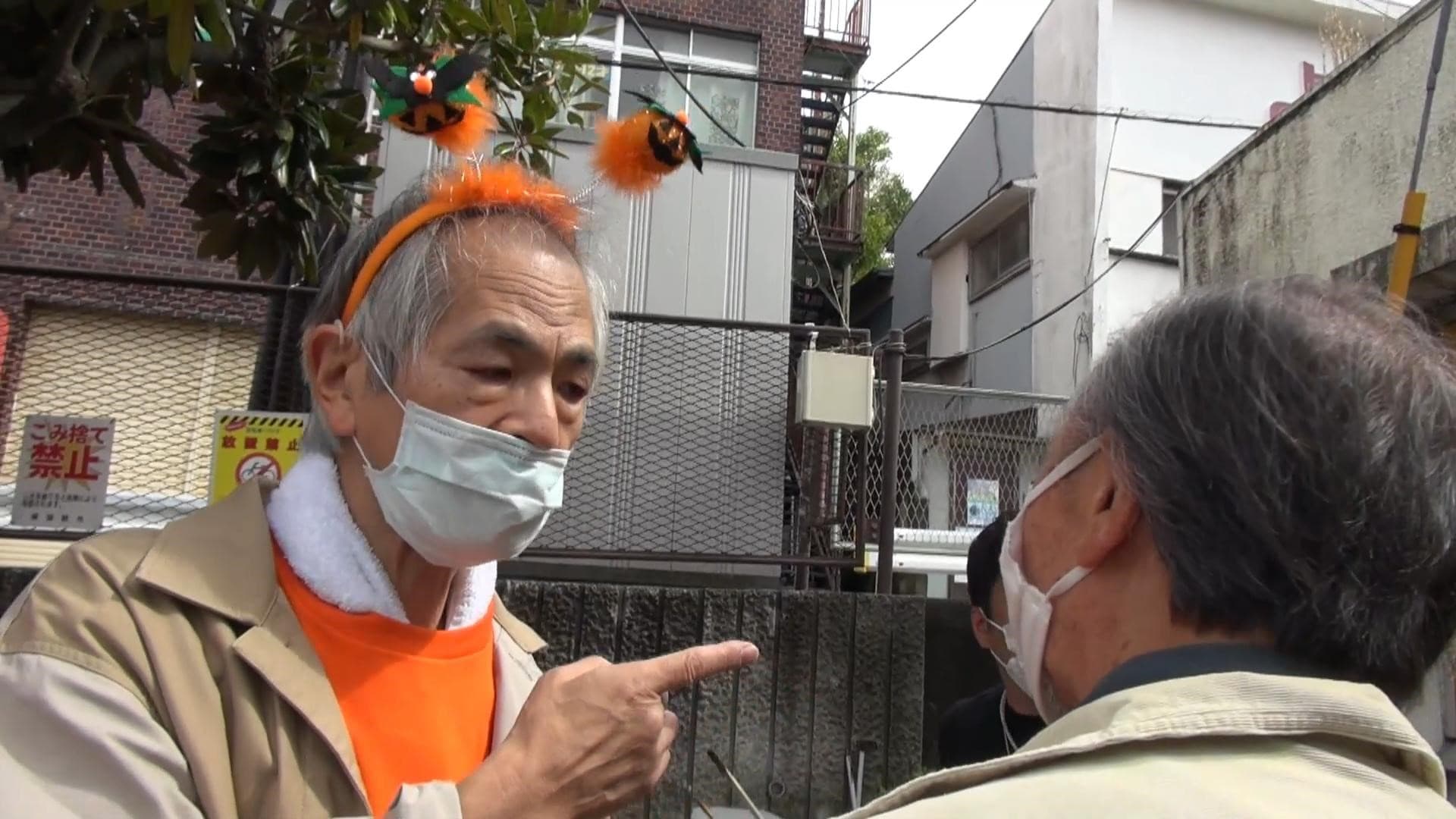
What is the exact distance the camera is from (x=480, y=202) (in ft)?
5.36

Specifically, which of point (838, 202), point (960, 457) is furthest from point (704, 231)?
point (838, 202)

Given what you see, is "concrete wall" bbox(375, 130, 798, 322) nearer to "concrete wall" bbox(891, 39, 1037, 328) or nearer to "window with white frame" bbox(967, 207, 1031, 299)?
"window with white frame" bbox(967, 207, 1031, 299)

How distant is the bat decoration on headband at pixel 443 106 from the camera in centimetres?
215

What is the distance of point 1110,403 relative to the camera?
3.74 feet

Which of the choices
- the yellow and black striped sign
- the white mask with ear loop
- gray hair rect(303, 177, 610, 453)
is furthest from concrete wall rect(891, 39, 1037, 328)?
the white mask with ear loop

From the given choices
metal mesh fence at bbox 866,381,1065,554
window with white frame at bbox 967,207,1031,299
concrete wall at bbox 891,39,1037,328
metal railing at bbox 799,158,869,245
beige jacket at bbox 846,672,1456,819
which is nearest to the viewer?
beige jacket at bbox 846,672,1456,819

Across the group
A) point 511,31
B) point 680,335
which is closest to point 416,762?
point 511,31

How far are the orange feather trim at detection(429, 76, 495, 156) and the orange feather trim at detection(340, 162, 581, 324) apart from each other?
0.38 metres

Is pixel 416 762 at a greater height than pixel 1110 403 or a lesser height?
lesser

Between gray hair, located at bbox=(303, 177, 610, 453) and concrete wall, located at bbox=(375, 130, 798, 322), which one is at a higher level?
concrete wall, located at bbox=(375, 130, 798, 322)

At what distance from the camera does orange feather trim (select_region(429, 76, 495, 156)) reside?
2141 millimetres

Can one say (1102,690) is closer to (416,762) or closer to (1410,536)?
(1410,536)

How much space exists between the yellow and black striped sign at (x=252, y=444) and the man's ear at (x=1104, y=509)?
9.87ft

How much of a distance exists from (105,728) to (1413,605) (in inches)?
58.8
